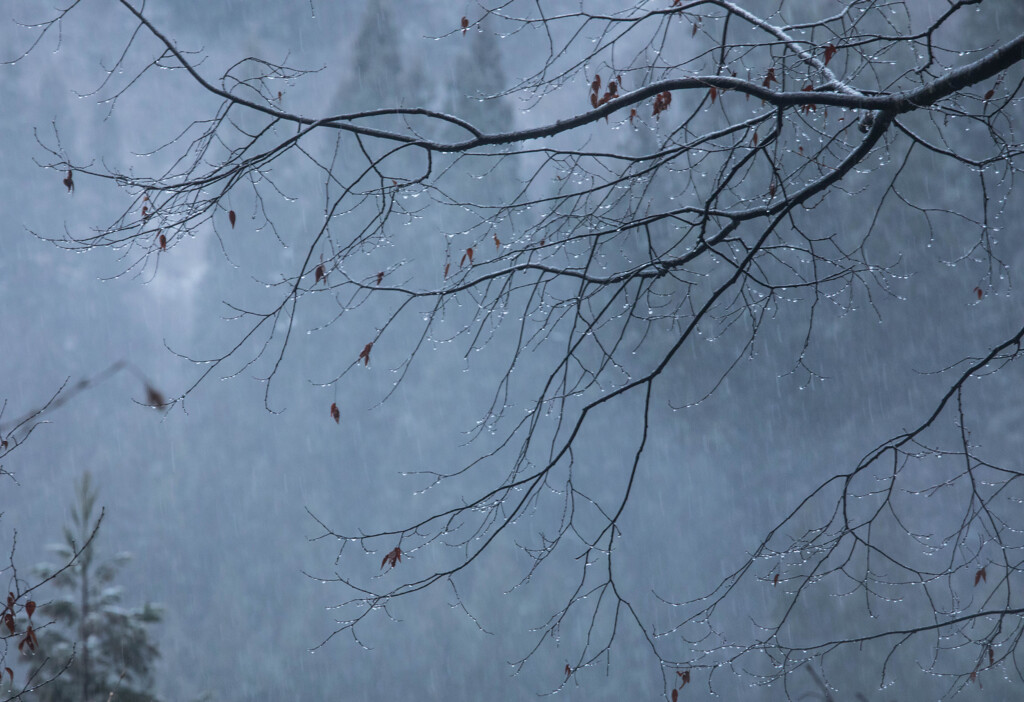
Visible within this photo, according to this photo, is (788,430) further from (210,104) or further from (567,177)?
(210,104)

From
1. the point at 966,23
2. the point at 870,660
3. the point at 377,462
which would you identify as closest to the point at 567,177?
the point at 870,660

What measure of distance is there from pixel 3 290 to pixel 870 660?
1900 inches

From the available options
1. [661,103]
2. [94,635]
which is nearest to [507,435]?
[94,635]

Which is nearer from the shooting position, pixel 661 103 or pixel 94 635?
pixel 661 103

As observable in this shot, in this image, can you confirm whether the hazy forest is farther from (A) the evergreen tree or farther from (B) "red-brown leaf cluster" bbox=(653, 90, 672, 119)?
(B) "red-brown leaf cluster" bbox=(653, 90, 672, 119)

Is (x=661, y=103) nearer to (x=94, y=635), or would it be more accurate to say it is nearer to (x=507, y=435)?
(x=94, y=635)

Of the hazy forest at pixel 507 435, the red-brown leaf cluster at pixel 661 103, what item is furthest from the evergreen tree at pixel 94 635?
the red-brown leaf cluster at pixel 661 103

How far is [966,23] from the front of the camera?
21422 mm

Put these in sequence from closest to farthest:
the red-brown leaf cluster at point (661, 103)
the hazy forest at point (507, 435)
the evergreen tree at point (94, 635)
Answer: the red-brown leaf cluster at point (661, 103) < the evergreen tree at point (94, 635) < the hazy forest at point (507, 435)

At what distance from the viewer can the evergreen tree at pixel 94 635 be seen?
9945mm

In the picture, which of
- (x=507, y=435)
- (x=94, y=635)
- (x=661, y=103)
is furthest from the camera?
(x=507, y=435)

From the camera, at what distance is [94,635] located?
1050 centimetres

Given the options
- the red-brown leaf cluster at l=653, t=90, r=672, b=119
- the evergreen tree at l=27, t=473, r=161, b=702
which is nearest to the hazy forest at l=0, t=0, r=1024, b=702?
the evergreen tree at l=27, t=473, r=161, b=702

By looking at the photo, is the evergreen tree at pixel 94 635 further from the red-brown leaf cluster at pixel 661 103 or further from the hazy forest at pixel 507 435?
the red-brown leaf cluster at pixel 661 103
